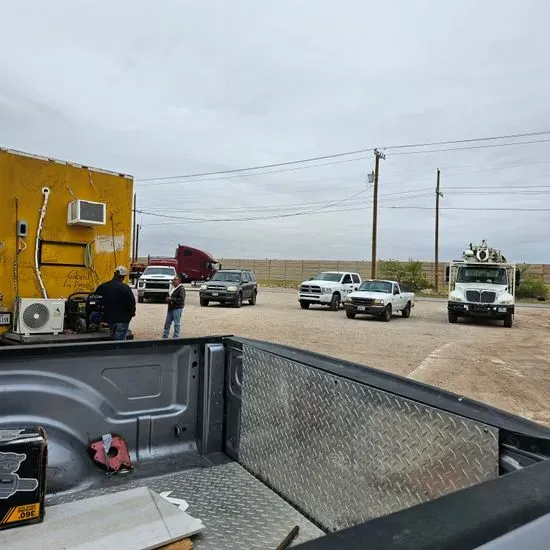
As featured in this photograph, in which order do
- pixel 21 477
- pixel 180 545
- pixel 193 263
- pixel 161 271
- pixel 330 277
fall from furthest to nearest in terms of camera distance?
pixel 193 263
pixel 161 271
pixel 330 277
pixel 21 477
pixel 180 545

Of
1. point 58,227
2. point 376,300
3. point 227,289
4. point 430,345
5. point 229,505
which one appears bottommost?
point 430,345

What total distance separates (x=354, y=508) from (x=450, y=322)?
62.1 feet

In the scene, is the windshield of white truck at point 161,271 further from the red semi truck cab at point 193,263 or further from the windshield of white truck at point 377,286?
the red semi truck cab at point 193,263

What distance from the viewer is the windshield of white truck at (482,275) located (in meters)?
19.5

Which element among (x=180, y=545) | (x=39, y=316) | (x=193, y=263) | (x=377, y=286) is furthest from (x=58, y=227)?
(x=193, y=263)

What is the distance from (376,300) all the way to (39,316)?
13.8 meters

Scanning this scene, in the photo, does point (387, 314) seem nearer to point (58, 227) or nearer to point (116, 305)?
point (116, 305)

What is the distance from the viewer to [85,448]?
298 centimetres

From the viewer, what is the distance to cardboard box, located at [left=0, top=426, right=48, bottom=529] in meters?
2.36

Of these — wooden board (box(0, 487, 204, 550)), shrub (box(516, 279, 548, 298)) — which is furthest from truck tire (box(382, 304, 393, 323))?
shrub (box(516, 279, 548, 298))

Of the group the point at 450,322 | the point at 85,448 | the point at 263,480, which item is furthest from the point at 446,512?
the point at 450,322

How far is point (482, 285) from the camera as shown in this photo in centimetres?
1925

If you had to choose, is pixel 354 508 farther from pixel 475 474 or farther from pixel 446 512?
pixel 446 512

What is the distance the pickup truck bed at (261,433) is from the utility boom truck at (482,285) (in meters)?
17.4
